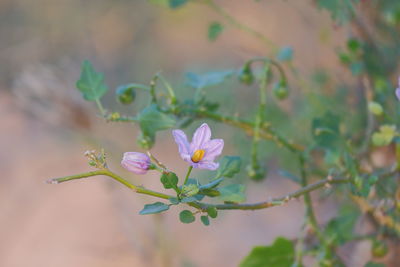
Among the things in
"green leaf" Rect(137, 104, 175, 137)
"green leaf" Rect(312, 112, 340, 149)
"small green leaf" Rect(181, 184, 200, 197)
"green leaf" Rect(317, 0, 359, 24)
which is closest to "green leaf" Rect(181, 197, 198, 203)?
"small green leaf" Rect(181, 184, 200, 197)

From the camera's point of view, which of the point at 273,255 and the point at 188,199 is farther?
the point at 273,255

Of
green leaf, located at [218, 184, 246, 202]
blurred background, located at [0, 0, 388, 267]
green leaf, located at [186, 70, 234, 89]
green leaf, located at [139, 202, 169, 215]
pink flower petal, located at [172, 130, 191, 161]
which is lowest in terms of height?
green leaf, located at [139, 202, 169, 215]

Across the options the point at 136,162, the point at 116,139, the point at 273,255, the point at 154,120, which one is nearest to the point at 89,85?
the point at 154,120

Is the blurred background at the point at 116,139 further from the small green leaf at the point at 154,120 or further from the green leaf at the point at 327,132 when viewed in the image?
the small green leaf at the point at 154,120

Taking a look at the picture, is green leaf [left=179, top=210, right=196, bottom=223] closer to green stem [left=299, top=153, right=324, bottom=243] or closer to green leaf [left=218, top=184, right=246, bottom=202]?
green leaf [left=218, top=184, right=246, bottom=202]

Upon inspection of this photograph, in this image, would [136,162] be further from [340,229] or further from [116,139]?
[116,139]

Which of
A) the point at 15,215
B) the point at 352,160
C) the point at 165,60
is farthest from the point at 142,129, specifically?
the point at 165,60
